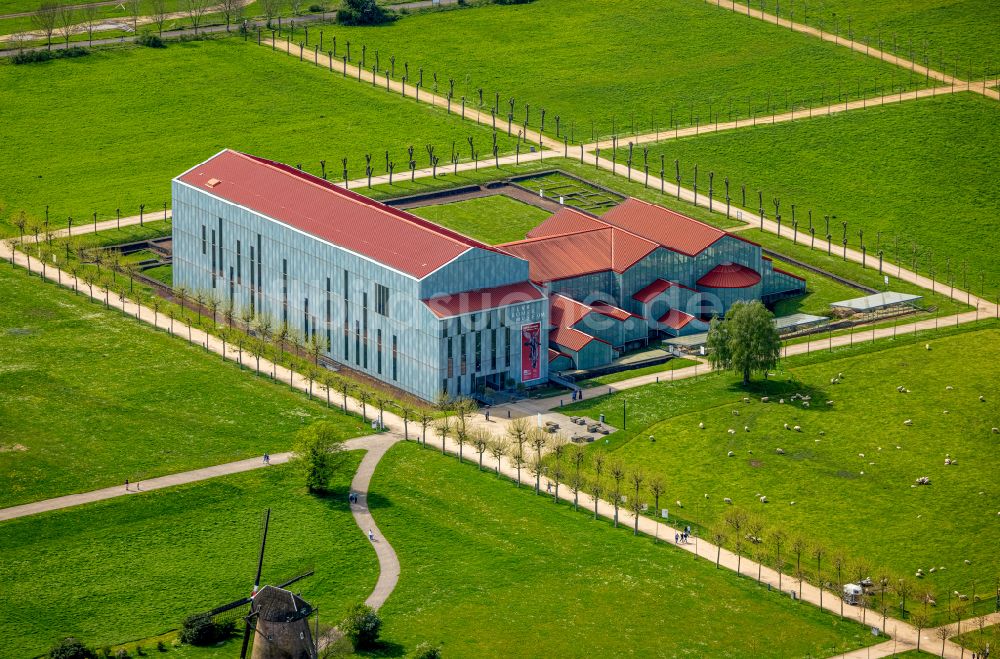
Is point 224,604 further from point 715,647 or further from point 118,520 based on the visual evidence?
point 715,647

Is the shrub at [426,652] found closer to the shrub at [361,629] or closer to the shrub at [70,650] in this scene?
the shrub at [361,629]

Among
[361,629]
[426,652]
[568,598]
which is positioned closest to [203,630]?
[361,629]

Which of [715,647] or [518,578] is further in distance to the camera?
[518,578]

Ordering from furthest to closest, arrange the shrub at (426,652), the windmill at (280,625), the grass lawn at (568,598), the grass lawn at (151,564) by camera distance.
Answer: the grass lawn at (151,564), the grass lawn at (568,598), the shrub at (426,652), the windmill at (280,625)

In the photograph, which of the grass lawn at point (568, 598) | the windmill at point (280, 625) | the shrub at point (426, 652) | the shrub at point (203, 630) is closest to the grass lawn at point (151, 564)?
the shrub at point (203, 630)

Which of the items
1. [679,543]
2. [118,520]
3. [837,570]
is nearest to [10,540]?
[118,520]

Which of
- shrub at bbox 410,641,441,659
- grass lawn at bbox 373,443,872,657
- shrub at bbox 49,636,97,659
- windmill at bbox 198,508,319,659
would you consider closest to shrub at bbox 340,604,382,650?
grass lawn at bbox 373,443,872,657

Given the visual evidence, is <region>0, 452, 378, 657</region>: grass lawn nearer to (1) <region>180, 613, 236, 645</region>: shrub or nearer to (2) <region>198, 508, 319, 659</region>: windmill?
(1) <region>180, 613, 236, 645</region>: shrub
